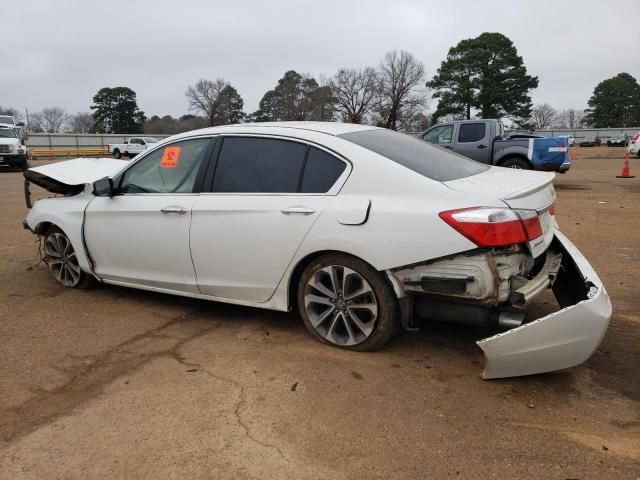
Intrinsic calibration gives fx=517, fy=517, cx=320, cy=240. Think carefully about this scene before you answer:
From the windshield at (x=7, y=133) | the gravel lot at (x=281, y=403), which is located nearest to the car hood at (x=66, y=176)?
the gravel lot at (x=281, y=403)

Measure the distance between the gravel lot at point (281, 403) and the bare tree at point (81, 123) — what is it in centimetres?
9134

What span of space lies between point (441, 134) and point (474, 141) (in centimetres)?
104

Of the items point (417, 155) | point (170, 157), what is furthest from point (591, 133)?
point (170, 157)

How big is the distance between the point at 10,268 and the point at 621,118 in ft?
266

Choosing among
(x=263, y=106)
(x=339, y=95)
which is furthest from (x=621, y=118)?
(x=263, y=106)

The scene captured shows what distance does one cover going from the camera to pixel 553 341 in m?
2.76

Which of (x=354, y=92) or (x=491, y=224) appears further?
(x=354, y=92)

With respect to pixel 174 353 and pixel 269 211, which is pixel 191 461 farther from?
pixel 269 211

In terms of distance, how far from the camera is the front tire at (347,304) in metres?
3.31

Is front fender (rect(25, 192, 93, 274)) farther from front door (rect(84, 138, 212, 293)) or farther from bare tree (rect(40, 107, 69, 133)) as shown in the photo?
bare tree (rect(40, 107, 69, 133))

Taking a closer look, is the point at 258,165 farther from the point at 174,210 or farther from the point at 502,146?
the point at 502,146

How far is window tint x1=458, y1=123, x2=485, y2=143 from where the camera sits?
13.7 metres

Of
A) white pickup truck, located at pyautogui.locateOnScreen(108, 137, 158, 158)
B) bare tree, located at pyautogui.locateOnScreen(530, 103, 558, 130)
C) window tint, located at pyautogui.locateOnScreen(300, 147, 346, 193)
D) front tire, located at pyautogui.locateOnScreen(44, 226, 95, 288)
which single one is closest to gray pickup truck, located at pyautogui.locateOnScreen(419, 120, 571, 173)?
window tint, located at pyautogui.locateOnScreen(300, 147, 346, 193)

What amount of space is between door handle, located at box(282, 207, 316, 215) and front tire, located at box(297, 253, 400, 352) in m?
0.32
